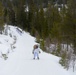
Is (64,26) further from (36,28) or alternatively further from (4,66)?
(36,28)

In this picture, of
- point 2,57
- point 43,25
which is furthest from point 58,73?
point 43,25

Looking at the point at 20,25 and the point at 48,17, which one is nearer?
the point at 48,17

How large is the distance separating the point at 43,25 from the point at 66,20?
2962 centimetres

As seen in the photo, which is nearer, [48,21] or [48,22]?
[48,22]

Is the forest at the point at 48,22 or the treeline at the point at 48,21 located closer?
the forest at the point at 48,22

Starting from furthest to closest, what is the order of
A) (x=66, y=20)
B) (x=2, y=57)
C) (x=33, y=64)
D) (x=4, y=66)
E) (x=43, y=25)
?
(x=43, y=25) < (x=66, y=20) < (x=2, y=57) < (x=33, y=64) < (x=4, y=66)

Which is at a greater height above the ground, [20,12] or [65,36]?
[20,12]

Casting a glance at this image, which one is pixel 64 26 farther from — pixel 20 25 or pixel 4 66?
pixel 20 25

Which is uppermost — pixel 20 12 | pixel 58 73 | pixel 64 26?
pixel 20 12

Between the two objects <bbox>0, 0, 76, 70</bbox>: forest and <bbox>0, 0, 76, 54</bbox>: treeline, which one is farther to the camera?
<bbox>0, 0, 76, 54</bbox>: treeline

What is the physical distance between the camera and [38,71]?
1564 cm

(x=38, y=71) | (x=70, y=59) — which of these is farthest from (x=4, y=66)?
A: (x=70, y=59)

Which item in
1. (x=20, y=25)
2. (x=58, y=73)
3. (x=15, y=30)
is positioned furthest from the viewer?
(x=20, y=25)

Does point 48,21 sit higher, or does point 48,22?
point 48,21
